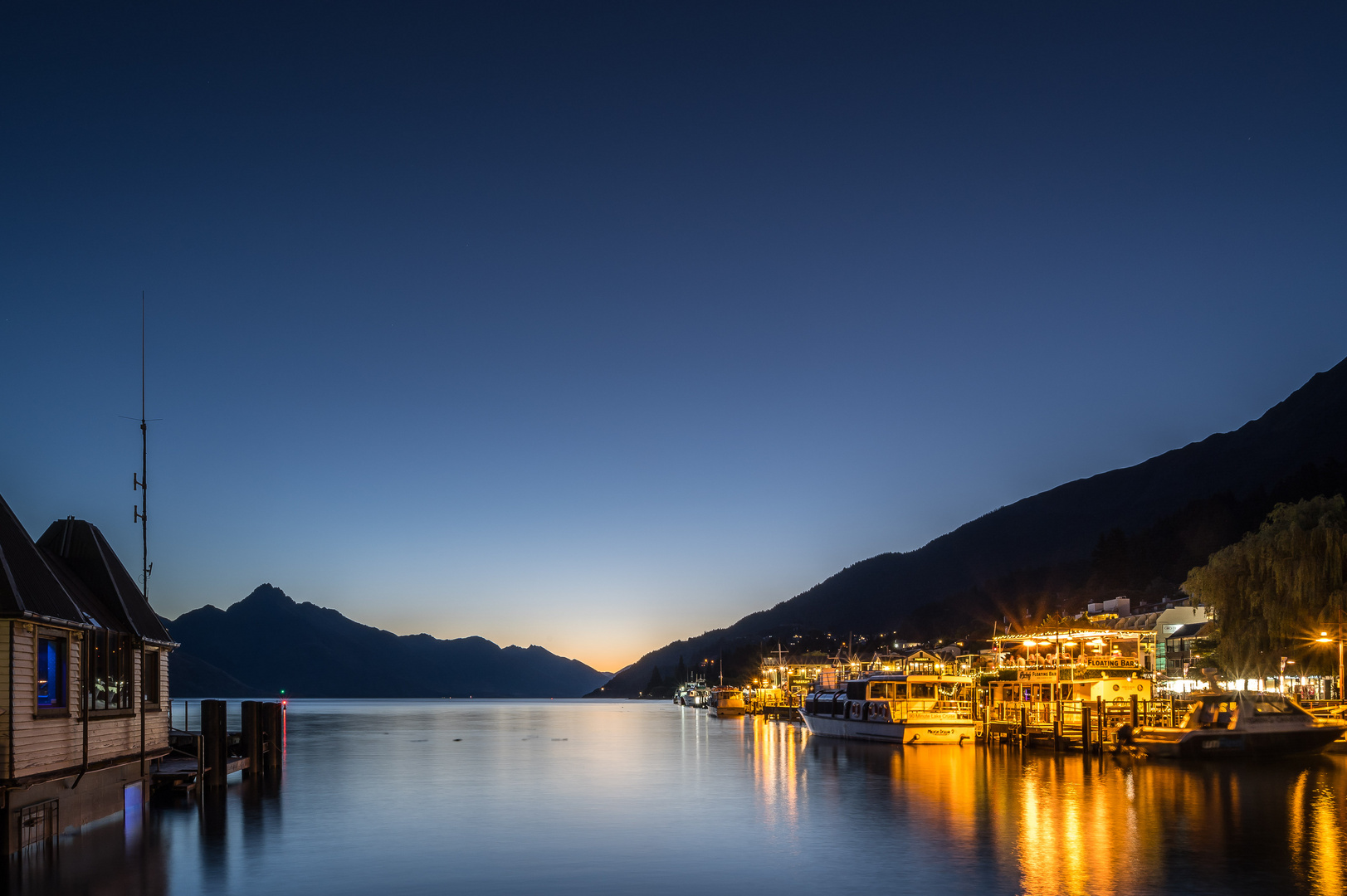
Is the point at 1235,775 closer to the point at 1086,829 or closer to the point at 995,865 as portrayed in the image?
the point at 1086,829

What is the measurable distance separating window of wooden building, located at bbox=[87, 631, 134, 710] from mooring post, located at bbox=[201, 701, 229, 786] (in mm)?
11964

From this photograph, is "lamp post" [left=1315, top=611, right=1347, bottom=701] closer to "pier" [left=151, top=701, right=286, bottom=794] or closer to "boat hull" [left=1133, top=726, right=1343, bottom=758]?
"boat hull" [left=1133, top=726, right=1343, bottom=758]

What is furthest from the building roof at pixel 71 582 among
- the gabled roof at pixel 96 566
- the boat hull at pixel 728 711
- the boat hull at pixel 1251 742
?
the boat hull at pixel 728 711

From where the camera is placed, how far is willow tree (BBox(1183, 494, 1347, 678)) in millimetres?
58406

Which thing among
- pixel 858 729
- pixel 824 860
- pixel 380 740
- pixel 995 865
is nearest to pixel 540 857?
pixel 824 860

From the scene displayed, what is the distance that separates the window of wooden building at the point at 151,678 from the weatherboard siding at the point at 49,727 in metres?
0.80

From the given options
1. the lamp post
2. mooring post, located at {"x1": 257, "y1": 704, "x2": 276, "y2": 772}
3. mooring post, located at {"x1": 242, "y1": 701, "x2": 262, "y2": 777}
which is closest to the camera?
mooring post, located at {"x1": 242, "y1": 701, "x2": 262, "y2": 777}

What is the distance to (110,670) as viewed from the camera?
95.4ft

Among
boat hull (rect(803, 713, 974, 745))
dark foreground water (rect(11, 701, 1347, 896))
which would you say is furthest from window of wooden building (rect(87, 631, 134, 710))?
boat hull (rect(803, 713, 974, 745))

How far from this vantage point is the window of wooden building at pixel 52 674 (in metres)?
25.0

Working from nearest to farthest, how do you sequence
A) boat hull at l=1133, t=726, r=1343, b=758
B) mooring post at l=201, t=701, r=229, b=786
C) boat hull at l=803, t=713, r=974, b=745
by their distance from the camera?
mooring post at l=201, t=701, r=229, b=786, boat hull at l=1133, t=726, r=1343, b=758, boat hull at l=803, t=713, r=974, b=745

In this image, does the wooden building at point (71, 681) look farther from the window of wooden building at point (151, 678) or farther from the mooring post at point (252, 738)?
the mooring post at point (252, 738)

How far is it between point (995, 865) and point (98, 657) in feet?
78.5

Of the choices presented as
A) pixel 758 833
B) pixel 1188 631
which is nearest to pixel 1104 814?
pixel 758 833
